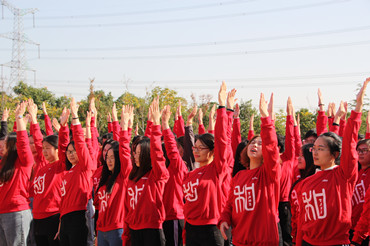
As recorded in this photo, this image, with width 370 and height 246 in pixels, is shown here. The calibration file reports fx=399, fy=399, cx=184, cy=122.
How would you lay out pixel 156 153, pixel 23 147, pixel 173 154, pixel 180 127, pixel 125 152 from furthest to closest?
pixel 180 127 → pixel 23 147 → pixel 125 152 → pixel 173 154 → pixel 156 153

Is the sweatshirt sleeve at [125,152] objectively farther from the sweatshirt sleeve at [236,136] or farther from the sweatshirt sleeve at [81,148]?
the sweatshirt sleeve at [236,136]

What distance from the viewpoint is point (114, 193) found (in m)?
5.07

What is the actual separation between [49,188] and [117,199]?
114cm

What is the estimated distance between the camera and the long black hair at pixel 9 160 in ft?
18.5

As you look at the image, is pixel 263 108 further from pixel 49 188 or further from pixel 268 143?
pixel 49 188

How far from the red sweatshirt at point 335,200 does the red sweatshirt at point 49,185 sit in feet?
11.3

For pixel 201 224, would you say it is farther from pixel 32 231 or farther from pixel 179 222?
pixel 32 231

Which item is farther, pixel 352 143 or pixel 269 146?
pixel 269 146

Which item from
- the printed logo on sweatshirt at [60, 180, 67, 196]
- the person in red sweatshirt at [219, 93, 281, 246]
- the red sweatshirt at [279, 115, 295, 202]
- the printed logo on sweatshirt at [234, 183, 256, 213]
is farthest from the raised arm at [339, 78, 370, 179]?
the printed logo on sweatshirt at [60, 180, 67, 196]

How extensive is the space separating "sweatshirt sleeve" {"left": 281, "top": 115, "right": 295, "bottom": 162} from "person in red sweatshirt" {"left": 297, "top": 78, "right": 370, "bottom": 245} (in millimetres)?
1430

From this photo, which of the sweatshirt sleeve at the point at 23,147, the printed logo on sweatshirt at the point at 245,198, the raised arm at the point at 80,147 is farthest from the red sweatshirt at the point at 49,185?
the printed logo on sweatshirt at the point at 245,198

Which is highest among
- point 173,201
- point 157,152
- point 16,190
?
point 157,152

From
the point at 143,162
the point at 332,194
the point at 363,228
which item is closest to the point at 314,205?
the point at 332,194

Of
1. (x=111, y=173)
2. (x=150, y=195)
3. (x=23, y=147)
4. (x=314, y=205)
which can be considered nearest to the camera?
(x=314, y=205)
